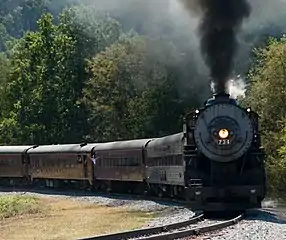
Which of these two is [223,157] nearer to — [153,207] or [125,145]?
[153,207]

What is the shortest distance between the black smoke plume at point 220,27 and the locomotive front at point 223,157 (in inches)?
78.2

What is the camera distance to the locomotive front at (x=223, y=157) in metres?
19.3

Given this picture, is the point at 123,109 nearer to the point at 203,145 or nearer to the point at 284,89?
the point at 284,89

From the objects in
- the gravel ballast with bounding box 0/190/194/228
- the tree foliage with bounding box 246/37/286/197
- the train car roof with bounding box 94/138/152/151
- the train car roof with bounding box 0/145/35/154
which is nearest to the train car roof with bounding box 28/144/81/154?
the train car roof with bounding box 0/145/35/154

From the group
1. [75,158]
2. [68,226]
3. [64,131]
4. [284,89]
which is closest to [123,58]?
[64,131]

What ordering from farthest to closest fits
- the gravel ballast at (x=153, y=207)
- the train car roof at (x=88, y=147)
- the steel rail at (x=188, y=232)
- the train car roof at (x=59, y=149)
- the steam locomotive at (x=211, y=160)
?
the train car roof at (x=59, y=149) → the train car roof at (x=88, y=147) → the steam locomotive at (x=211, y=160) → the gravel ballast at (x=153, y=207) → the steel rail at (x=188, y=232)

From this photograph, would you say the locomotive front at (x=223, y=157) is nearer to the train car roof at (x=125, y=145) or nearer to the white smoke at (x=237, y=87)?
the train car roof at (x=125, y=145)

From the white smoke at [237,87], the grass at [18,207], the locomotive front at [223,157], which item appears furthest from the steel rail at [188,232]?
the white smoke at [237,87]

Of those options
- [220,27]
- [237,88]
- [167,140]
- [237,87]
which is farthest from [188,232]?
[237,87]

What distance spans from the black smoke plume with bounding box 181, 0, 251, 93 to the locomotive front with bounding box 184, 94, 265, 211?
1.99 metres

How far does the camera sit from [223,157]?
19.4m

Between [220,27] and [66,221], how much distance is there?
699cm

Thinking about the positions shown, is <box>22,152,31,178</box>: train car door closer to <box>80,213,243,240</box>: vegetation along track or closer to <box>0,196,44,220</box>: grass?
<box>0,196,44,220</box>: grass

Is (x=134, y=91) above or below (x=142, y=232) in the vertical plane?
above
